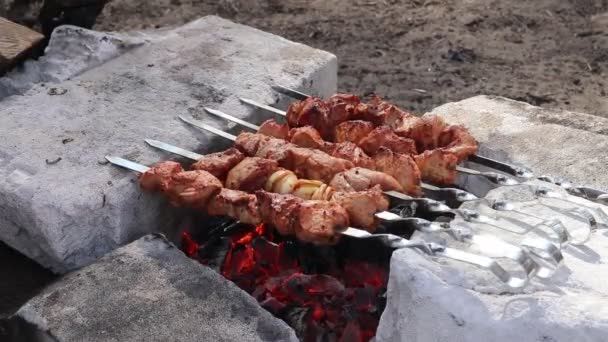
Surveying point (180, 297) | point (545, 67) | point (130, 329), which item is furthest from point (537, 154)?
point (545, 67)

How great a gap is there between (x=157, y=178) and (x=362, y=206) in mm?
856

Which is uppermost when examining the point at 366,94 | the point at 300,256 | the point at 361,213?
the point at 361,213

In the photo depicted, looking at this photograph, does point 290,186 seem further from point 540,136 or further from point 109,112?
point 540,136

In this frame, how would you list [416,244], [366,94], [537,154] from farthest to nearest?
[366,94] < [537,154] < [416,244]

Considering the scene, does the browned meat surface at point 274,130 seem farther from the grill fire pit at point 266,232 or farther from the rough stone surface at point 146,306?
the rough stone surface at point 146,306

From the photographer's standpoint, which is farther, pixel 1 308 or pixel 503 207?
pixel 1 308

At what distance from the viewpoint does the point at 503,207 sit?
268 centimetres

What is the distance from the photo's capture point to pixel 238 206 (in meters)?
3.04

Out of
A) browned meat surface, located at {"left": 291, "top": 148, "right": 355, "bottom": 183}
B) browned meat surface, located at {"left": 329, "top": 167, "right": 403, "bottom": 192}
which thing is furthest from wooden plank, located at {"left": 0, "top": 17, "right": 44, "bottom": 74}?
browned meat surface, located at {"left": 329, "top": 167, "right": 403, "bottom": 192}

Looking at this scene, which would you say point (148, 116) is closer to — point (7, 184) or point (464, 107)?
point (7, 184)

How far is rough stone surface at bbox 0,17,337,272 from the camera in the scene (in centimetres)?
304

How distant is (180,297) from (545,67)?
15.2ft

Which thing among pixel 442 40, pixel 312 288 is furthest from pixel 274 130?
pixel 442 40

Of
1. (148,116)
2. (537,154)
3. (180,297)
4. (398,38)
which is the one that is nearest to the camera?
(180,297)
